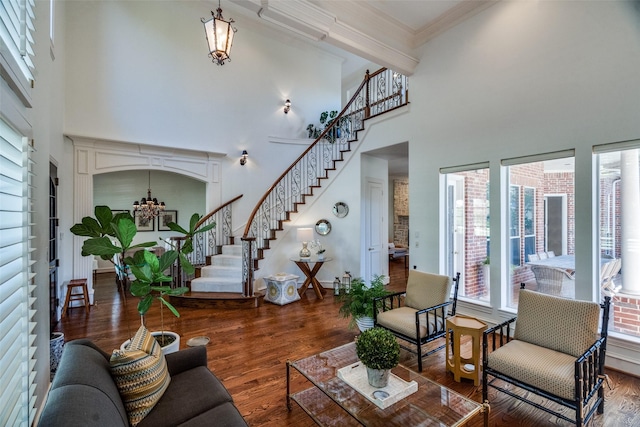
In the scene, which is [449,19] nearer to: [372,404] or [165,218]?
[372,404]

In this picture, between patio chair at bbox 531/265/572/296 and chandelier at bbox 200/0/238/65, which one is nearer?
chandelier at bbox 200/0/238/65

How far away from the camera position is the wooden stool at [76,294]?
4.81 metres

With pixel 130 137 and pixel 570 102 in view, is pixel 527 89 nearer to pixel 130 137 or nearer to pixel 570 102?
pixel 570 102

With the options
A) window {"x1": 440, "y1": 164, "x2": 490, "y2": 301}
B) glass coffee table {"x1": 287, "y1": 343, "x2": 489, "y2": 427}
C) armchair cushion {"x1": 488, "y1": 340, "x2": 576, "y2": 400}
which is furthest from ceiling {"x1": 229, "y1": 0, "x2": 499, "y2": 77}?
armchair cushion {"x1": 488, "y1": 340, "x2": 576, "y2": 400}

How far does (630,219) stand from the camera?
3.02 meters

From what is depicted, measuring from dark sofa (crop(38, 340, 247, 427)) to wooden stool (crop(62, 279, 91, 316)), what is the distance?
3861 millimetres

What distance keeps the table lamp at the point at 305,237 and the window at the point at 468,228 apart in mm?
2569

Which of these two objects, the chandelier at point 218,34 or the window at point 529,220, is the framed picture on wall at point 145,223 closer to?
the chandelier at point 218,34

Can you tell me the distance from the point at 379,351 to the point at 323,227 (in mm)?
4465

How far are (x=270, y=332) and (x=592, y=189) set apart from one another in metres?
4.15

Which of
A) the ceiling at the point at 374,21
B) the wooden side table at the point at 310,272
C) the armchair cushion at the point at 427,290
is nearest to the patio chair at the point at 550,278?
the armchair cushion at the point at 427,290

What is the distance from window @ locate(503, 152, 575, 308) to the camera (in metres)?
3.49

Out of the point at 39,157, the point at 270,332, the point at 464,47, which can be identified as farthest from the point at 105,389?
the point at 464,47

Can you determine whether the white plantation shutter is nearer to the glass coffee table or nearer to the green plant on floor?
the glass coffee table
